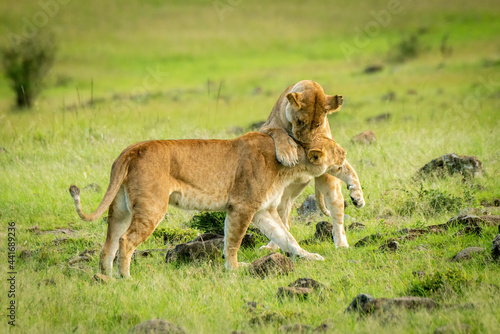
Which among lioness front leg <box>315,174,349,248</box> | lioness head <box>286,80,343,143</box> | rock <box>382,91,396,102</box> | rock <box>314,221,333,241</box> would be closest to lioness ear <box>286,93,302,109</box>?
lioness head <box>286,80,343,143</box>

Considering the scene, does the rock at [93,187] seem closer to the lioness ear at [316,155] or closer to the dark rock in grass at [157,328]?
the lioness ear at [316,155]

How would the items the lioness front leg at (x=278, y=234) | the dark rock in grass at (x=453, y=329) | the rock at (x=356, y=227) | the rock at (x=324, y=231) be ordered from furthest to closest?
the rock at (x=356, y=227), the rock at (x=324, y=231), the lioness front leg at (x=278, y=234), the dark rock in grass at (x=453, y=329)

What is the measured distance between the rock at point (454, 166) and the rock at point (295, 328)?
219 inches

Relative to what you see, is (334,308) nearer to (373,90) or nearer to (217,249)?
(217,249)

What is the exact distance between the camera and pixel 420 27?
160 ft

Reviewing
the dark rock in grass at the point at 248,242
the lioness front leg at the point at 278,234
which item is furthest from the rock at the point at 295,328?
the dark rock in grass at the point at 248,242

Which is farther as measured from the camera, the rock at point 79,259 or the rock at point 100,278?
the rock at point 79,259

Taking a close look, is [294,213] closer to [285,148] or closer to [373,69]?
[285,148]

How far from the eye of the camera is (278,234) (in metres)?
6.84

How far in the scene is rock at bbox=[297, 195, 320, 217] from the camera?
902 cm

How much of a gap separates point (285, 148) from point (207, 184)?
39.0 inches

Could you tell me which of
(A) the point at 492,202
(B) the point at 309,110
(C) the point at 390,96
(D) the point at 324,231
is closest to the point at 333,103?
(B) the point at 309,110

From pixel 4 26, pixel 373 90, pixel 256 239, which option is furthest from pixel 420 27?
pixel 256 239

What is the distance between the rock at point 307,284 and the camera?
5.61 metres
